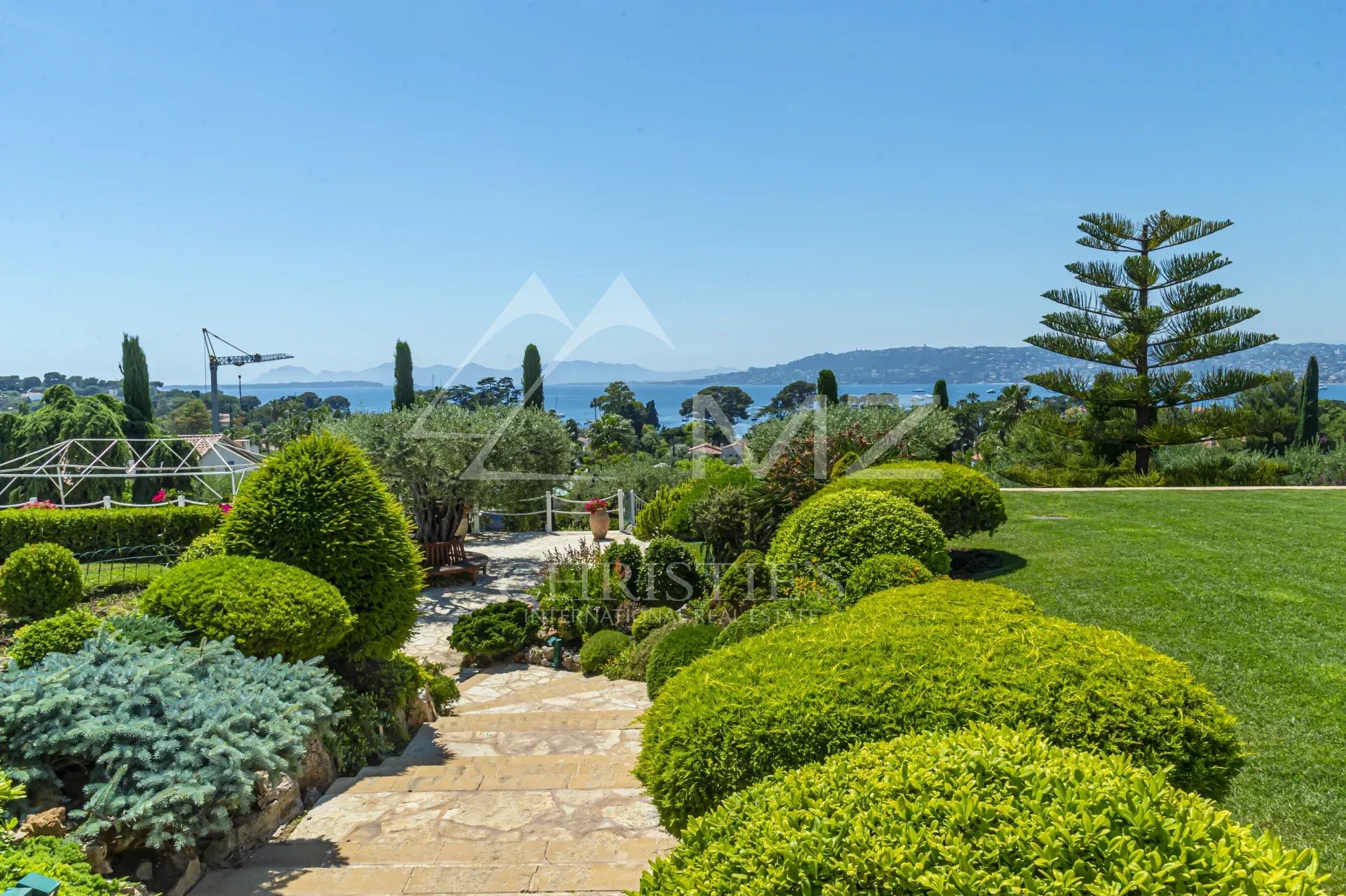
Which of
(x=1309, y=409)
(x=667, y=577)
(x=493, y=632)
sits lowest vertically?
(x=493, y=632)

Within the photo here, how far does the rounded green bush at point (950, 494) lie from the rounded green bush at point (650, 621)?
2.15 metres

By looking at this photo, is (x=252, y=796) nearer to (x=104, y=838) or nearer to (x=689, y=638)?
(x=104, y=838)

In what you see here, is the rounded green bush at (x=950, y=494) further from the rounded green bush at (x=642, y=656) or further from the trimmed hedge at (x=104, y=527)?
the trimmed hedge at (x=104, y=527)

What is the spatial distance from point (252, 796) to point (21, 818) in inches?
31.1

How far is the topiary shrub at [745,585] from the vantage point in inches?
296

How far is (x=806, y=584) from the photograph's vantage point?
23.5 ft

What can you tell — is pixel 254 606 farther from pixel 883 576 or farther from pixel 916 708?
pixel 883 576

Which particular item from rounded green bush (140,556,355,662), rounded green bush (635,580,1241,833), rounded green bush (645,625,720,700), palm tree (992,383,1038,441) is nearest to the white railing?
rounded green bush (645,625,720,700)

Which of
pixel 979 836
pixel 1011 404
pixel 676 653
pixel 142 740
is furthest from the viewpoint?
pixel 1011 404

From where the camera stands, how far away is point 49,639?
163 inches

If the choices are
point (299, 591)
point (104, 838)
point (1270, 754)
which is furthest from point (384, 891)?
point (1270, 754)

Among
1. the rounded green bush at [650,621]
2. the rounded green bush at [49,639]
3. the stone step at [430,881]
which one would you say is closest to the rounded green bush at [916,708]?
the stone step at [430,881]

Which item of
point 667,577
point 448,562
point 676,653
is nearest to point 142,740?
point 676,653

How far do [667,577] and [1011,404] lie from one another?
39629 mm
